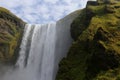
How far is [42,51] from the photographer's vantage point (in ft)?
260

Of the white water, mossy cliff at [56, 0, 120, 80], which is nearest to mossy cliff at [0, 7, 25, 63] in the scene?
the white water

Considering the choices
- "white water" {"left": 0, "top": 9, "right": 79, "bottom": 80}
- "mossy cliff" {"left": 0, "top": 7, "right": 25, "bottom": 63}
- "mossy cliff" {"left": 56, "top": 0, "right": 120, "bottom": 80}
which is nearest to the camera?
"mossy cliff" {"left": 56, "top": 0, "right": 120, "bottom": 80}

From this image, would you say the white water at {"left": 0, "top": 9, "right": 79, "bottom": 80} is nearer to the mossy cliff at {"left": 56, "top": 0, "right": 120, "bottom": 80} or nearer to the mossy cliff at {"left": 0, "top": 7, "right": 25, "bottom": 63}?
the mossy cliff at {"left": 0, "top": 7, "right": 25, "bottom": 63}

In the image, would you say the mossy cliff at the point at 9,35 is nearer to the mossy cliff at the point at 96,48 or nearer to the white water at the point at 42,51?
the white water at the point at 42,51

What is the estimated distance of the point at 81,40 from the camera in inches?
2249

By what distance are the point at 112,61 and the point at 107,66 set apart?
99cm

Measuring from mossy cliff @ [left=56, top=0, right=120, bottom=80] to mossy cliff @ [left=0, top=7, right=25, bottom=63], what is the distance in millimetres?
20860

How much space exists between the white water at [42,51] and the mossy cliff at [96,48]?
697cm

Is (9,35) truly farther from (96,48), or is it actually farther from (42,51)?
(96,48)

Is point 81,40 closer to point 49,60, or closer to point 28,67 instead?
point 49,60

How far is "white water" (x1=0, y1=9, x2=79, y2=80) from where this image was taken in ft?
241

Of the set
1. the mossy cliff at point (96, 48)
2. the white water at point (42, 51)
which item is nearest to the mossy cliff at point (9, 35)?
the white water at point (42, 51)

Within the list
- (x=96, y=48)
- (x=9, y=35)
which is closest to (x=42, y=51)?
(x=9, y=35)

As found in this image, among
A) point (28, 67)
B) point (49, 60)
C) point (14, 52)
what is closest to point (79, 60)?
point (49, 60)
